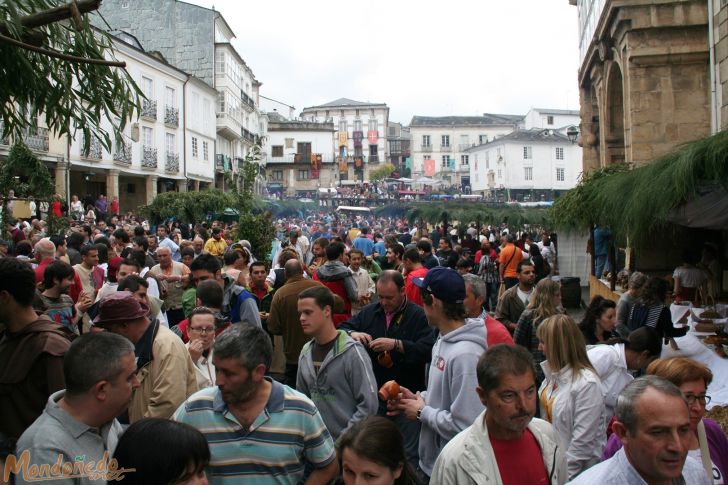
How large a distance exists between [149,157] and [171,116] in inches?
122

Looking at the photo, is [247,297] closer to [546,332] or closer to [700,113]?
[546,332]

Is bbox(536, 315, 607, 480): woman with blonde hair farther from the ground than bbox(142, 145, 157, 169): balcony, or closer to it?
closer to it

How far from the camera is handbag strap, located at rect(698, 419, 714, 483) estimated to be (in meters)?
3.03

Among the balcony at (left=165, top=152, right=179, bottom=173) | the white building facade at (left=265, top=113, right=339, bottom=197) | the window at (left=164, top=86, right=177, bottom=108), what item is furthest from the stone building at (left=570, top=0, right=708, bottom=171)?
the white building facade at (left=265, top=113, right=339, bottom=197)

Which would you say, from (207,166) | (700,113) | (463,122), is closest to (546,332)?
(700,113)

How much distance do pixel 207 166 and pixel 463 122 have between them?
201ft

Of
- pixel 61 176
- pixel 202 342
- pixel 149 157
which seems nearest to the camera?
pixel 202 342

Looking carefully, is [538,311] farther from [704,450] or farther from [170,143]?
[170,143]

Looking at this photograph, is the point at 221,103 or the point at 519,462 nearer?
the point at 519,462

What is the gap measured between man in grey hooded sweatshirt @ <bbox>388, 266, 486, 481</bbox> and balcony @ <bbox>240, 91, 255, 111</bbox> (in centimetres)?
4930

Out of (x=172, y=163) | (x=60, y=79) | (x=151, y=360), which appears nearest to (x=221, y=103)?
(x=172, y=163)

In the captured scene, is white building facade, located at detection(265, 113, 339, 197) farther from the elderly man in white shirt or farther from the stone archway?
the elderly man in white shirt

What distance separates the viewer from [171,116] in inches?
1430

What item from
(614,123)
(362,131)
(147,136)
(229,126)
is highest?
(362,131)
